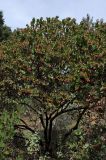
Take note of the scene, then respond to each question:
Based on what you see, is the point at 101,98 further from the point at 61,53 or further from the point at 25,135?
the point at 25,135

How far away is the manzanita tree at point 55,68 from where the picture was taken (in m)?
16.9

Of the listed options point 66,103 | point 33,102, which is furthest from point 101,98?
point 33,102

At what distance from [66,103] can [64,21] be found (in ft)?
12.4

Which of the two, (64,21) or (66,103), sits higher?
(64,21)

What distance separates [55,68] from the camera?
17.7 m

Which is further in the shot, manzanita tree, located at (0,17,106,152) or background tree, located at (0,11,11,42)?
background tree, located at (0,11,11,42)

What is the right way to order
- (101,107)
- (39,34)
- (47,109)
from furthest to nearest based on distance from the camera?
(39,34)
(47,109)
(101,107)

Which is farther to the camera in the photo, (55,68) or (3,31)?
(3,31)

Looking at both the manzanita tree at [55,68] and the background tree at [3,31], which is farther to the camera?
the background tree at [3,31]

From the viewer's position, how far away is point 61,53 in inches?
701

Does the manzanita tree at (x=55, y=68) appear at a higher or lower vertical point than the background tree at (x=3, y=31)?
lower

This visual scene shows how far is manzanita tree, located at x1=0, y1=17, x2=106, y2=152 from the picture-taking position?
16891mm

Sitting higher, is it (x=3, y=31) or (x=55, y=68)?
(x=3, y=31)

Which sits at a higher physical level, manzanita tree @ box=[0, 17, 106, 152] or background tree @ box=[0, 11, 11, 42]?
background tree @ box=[0, 11, 11, 42]
